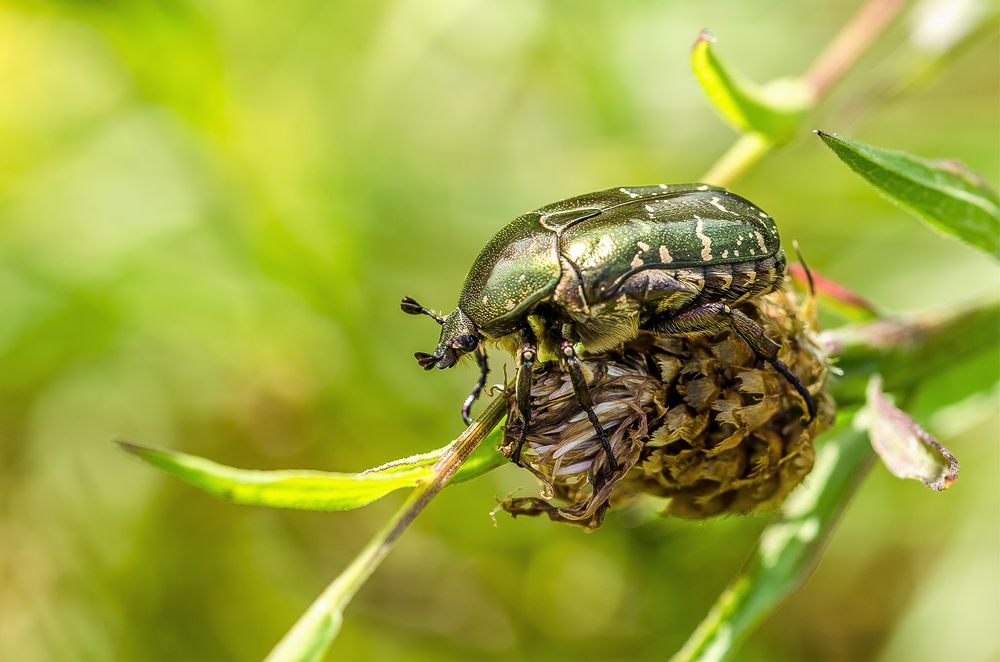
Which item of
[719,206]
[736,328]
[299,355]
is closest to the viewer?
[736,328]

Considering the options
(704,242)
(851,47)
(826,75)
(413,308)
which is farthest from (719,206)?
(851,47)

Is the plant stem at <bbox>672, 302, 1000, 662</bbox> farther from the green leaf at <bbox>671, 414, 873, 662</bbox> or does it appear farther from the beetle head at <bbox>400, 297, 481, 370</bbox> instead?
the beetle head at <bbox>400, 297, 481, 370</bbox>

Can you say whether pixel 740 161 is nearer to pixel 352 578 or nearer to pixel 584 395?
pixel 584 395

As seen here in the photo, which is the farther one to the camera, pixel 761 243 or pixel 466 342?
pixel 466 342

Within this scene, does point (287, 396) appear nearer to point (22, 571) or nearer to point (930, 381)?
point (22, 571)

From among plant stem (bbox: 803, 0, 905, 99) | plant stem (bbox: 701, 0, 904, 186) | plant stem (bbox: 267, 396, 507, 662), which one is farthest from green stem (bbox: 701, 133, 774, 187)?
plant stem (bbox: 267, 396, 507, 662)

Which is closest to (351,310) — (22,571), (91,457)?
(91,457)

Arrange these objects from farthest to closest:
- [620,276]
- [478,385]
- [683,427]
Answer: [478,385] < [620,276] < [683,427]
